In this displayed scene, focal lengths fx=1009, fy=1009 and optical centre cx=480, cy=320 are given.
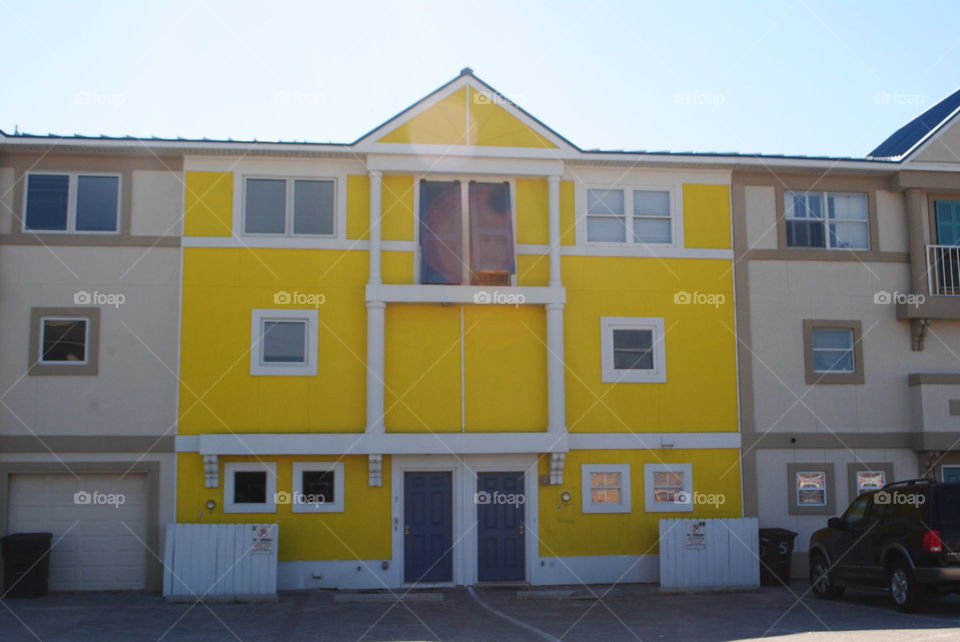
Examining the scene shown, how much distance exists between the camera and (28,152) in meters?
19.6

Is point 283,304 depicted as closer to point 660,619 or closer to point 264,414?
point 264,414

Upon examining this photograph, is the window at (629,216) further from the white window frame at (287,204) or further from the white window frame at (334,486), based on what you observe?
the white window frame at (334,486)

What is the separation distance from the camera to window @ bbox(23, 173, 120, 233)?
19609 millimetres

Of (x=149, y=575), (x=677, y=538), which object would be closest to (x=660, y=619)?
(x=677, y=538)

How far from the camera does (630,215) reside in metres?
20.8

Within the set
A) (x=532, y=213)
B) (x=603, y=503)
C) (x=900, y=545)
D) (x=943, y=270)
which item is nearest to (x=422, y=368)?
(x=532, y=213)

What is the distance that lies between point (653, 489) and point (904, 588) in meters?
5.87

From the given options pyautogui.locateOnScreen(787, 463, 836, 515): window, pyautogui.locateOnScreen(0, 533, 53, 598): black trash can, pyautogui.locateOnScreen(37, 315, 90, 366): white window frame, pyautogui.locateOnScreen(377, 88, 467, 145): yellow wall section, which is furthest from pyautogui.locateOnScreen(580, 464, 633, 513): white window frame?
pyautogui.locateOnScreen(0, 533, 53, 598): black trash can

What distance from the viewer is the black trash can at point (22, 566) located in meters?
18.0

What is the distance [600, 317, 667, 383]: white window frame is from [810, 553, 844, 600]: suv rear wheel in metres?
4.54

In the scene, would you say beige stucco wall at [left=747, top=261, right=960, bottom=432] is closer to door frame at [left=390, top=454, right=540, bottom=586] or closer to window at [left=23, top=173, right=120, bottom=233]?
door frame at [left=390, top=454, right=540, bottom=586]

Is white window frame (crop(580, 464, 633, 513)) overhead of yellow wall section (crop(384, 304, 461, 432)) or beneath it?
beneath

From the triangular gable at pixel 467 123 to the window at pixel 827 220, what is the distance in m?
5.09

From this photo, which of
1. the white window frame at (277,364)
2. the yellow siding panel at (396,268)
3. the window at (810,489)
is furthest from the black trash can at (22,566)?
the window at (810,489)
